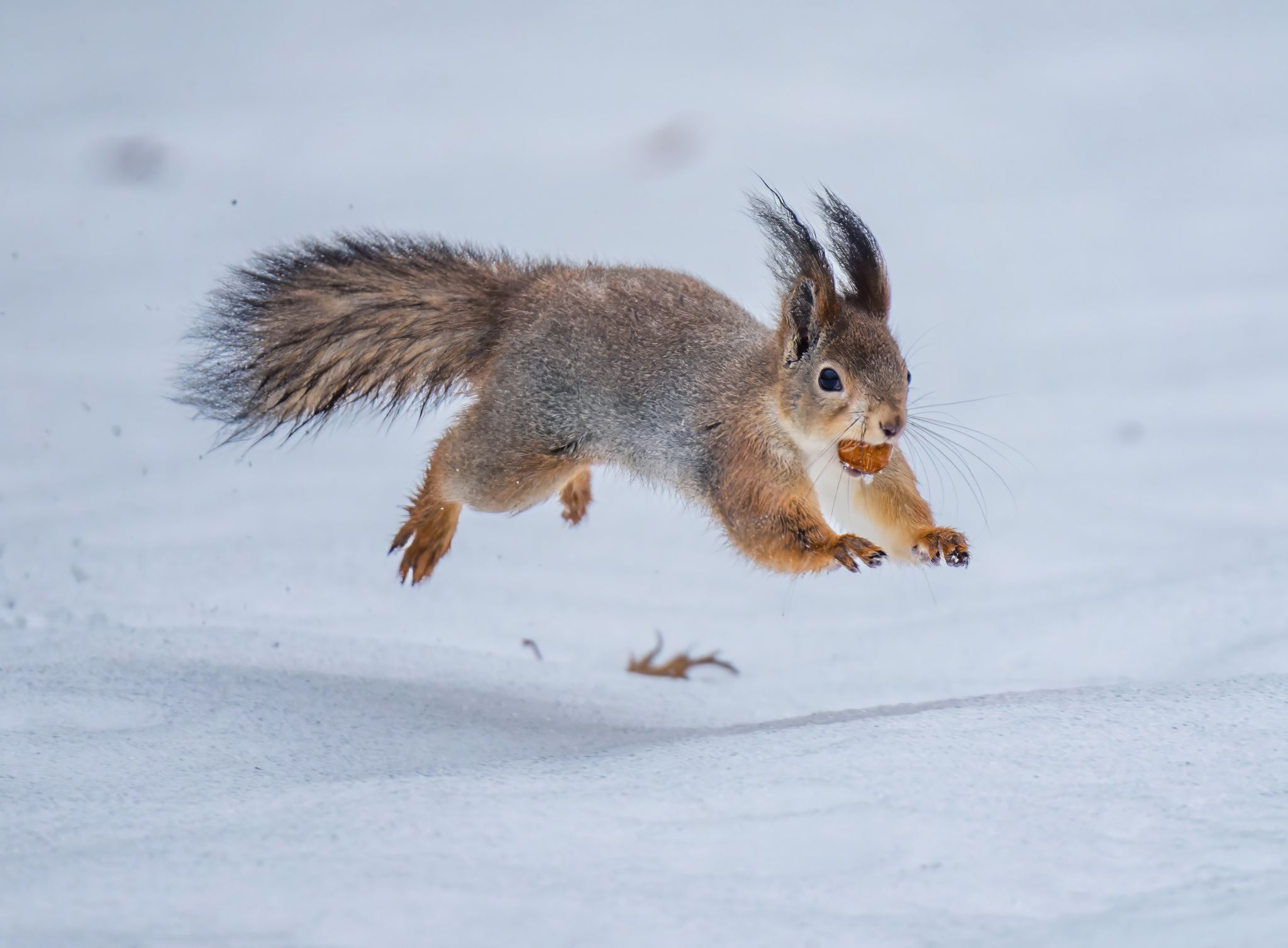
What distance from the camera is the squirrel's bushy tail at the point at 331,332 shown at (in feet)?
11.0

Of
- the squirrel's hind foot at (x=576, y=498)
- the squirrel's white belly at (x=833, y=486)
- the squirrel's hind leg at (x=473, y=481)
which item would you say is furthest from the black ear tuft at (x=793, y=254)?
the squirrel's hind foot at (x=576, y=498)

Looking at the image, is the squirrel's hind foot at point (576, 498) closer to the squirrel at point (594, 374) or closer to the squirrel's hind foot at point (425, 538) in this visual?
the squirrel at point (594, 374)

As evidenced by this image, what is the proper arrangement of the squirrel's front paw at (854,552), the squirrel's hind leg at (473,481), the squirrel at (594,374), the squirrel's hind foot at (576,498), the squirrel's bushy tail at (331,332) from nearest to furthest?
the squirrel's front paw at (854,552) < the squirrel at (594,374) < the squirrel's hind leg at (473,481) < the squirrel's bushy tail at (331,332) < the squirrel's hind foot at (576,498)

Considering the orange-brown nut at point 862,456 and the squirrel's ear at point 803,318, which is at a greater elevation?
the squirrel's ear at point 803,318

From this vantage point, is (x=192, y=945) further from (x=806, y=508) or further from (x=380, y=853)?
(x=806, y=508)

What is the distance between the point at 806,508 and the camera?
2920mm

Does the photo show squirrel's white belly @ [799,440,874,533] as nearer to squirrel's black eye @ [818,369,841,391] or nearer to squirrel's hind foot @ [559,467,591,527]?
squirrel's black eye @ [818,369,841,391]

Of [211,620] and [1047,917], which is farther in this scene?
[211,620]

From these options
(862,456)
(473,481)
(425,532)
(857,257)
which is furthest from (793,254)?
(425,532)

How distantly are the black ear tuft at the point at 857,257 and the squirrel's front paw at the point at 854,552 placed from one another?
613mm

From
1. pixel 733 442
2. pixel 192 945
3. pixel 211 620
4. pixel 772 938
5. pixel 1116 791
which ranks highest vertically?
pixel 733 442

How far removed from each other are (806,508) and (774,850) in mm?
1137

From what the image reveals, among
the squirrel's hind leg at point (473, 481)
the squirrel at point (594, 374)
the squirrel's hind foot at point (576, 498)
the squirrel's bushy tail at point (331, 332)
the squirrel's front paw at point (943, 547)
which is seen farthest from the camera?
the squirrel's hind foot at point (576, 498)

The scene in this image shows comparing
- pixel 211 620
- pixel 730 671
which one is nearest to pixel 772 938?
pixel 730 671
